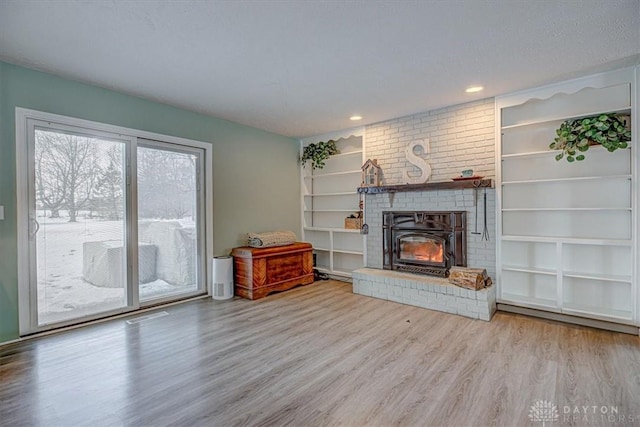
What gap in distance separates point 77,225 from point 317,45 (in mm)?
3013

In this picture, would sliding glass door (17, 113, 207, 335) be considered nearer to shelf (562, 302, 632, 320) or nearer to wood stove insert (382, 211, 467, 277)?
wood stove insert (382, 211, 467, 277)

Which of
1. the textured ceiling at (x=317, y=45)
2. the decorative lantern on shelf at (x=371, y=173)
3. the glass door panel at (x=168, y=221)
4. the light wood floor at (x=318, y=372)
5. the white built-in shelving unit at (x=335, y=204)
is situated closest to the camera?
→ the light wood floor at (x=318, y=372)

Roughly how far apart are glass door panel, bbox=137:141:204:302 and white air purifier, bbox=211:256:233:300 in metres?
0.27

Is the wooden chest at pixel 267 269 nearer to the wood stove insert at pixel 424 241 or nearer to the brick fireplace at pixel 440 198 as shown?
the brick fireplace at pixel 440 198

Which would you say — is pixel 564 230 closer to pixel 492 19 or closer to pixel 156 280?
pixel 492 19

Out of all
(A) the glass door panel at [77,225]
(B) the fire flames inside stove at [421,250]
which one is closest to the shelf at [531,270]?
(B) the fire flames inside stove at [421,250]

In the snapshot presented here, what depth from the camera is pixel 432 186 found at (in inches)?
159

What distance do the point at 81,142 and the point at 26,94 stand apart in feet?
1.87

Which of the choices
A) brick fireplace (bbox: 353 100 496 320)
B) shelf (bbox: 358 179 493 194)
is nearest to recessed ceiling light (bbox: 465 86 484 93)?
brick fireplace (bbox: 353 100 496 320)

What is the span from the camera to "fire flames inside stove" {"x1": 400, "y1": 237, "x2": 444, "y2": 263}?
13.9 ft

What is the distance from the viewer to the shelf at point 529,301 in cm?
343

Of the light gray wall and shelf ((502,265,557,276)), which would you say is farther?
shelf ((502,265,557,276))

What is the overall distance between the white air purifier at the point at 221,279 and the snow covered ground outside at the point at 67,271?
1.13 meters

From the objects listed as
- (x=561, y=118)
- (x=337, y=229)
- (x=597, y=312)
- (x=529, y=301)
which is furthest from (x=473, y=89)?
(x=337, y=229)
